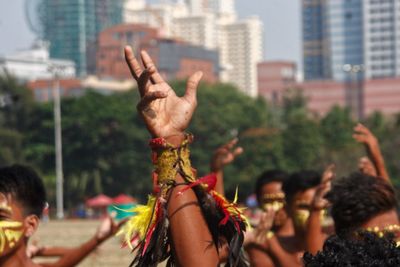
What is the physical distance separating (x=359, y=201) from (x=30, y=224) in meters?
1.32

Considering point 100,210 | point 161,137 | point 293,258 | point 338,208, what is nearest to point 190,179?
point 161,137

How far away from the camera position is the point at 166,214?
4676mm

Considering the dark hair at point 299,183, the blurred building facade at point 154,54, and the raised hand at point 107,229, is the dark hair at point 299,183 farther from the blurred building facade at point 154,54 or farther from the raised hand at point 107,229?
the blurred building facade at point 154,54

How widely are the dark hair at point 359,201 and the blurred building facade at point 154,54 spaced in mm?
173198

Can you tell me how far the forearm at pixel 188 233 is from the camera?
4633 millimetres

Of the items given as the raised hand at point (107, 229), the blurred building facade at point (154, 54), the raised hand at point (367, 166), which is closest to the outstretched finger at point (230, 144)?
the raised hand at point (367, 166)

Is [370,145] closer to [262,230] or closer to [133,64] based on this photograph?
[262,230]

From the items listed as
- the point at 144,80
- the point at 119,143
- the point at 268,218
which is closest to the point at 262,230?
the point at 268,218

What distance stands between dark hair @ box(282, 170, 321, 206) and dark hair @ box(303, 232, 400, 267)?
441 centimetres

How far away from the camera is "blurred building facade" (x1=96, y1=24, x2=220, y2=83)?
18350cm

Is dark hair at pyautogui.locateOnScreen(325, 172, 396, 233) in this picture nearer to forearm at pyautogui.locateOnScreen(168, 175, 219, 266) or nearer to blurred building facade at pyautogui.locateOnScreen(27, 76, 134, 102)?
forearm at pyautogui.locateOnScreen(168, 175, 219, 266)

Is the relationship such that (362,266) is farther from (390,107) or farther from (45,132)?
(390,107)

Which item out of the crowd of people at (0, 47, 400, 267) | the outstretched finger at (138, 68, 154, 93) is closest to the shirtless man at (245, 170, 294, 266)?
the crowd of people at (0, 47, 400, 267)

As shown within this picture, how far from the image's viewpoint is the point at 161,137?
185 inches
